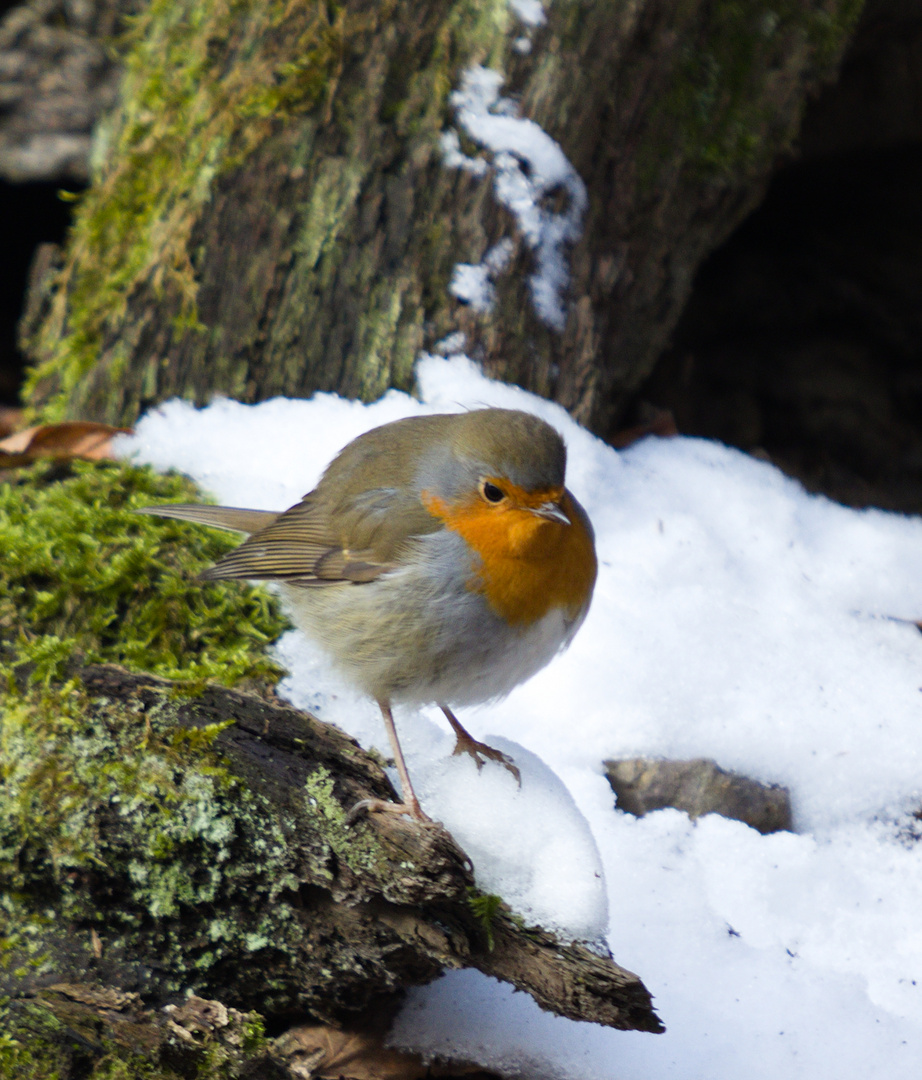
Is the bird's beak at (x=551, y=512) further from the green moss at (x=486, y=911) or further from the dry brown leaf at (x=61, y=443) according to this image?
the dry brown leaf at (x=61, y=443)

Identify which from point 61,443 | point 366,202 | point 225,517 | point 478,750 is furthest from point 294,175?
point 478,750

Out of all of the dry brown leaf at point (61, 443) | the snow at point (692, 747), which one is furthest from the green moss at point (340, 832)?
the dry brown leaf at point (61, 443)

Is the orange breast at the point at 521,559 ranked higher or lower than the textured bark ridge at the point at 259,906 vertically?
higher

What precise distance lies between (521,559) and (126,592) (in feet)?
4.11

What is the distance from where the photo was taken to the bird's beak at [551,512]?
261cm

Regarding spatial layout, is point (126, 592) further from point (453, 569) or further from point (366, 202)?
point (366, 202)

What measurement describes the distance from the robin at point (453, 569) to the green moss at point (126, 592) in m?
0.22

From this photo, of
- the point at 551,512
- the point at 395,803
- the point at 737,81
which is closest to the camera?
the point at 395,803

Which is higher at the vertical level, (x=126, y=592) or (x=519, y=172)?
(x=519, y=172)

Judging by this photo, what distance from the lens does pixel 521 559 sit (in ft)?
8.73

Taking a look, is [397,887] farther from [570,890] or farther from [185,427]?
[185,427]

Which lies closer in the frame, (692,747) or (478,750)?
(478,750)

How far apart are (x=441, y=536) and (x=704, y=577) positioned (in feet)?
4.29

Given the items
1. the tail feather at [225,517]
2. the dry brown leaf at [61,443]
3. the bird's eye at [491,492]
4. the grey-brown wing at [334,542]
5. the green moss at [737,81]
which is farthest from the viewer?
the green moss at [737,81]
